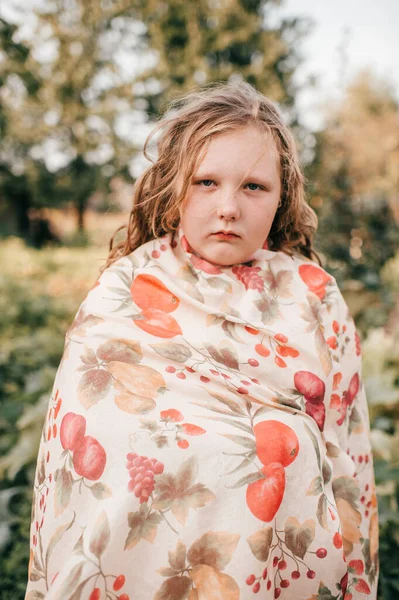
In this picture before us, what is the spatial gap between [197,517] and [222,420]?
0.23 meters

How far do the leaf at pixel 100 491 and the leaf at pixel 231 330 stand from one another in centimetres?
50

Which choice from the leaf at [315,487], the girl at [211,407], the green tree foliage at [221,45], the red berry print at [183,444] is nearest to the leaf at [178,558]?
the girl at [211,407]

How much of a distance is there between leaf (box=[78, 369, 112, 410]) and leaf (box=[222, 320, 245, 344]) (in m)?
0.34

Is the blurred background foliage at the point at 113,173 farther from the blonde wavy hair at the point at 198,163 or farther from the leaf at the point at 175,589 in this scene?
the leaf at the point at 175,589

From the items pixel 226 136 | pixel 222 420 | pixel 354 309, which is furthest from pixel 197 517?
pixel 354 309

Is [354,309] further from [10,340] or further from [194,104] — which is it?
[194,104]

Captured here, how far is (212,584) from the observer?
0.99 meters

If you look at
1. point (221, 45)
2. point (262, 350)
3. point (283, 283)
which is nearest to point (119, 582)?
point (262, 350)

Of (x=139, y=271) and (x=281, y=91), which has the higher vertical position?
(x=281, y=91)

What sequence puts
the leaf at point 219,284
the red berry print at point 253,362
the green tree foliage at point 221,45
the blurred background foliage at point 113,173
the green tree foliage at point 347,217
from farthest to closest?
the green tree foliage at point 221,45 → the green tree foliage at point 347,217 → the blurred background foliage at point 113,173 → the leaf at point 219,284 → the red berry print at point 253,362

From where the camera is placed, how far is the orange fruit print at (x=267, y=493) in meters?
1.04

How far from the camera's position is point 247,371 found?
1256 millimetres

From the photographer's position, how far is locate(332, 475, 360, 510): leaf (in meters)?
1.29

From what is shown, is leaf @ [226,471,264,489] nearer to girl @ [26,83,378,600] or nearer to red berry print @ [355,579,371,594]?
girl @ [26,83,378,600]
